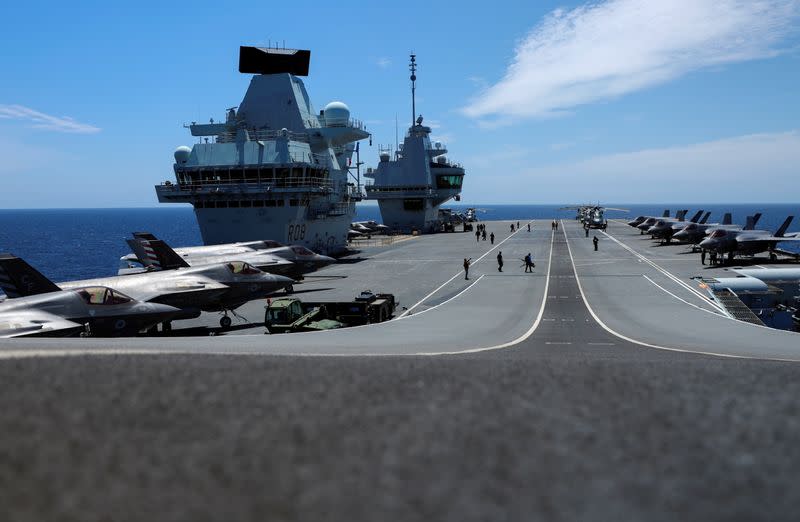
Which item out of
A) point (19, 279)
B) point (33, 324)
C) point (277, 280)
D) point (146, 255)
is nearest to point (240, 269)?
point (277, 280)

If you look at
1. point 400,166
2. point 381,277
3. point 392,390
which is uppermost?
point 400,166

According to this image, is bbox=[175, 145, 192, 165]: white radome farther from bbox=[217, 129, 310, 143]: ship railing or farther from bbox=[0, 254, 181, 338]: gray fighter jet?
bbox=[0, 254, 181, 338]: gray fighter jet

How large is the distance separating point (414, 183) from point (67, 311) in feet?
283

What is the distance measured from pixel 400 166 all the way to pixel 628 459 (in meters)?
103

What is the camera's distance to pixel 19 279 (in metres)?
24.5

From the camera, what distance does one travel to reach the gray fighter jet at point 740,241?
51.1 m

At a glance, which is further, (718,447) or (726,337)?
(726,337)

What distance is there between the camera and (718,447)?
373cm

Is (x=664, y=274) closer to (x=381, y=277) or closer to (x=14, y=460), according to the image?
(x=381, y=277)

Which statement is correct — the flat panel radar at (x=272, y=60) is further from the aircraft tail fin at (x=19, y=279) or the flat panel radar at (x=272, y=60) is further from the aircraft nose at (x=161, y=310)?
the aircraft nose at (x=161, y=310)

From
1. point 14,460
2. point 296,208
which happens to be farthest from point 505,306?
point 296,208

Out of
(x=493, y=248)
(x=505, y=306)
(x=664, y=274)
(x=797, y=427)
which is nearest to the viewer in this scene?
(x=797, y=427)

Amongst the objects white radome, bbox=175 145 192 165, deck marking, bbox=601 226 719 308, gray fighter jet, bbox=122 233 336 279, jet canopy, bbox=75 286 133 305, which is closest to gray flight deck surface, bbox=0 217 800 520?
jet canopy, bbox=75 286 133 305

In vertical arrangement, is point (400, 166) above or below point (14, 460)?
above
